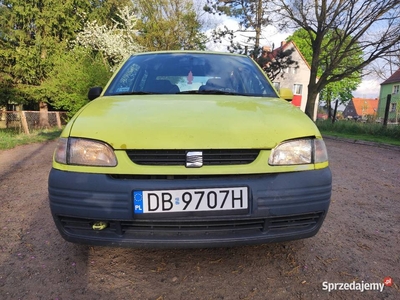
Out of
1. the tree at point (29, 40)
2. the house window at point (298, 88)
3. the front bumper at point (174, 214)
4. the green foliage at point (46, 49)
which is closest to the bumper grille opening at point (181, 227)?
the front bumper at point (174, 214)

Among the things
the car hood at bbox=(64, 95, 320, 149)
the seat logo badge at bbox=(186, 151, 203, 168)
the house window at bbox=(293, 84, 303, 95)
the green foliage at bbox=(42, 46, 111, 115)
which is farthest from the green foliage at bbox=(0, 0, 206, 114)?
the house window at bbox=(293, 84, 303, 95)

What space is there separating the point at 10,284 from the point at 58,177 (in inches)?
28.4

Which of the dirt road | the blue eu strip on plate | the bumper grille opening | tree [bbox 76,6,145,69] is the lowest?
the dirt road

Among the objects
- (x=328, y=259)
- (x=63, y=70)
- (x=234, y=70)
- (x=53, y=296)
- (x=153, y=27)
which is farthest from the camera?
(x=153, y=27)

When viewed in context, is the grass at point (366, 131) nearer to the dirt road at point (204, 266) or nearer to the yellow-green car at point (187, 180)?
the dirt road at point (204, 266)

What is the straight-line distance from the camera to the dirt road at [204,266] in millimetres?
1723

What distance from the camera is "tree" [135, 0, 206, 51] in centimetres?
2386

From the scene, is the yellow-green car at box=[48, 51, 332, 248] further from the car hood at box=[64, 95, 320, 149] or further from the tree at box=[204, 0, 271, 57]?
the tree at box=[204, 0, 271, 57]

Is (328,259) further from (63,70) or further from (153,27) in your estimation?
(153,27)

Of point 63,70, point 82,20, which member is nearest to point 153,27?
point 82,20

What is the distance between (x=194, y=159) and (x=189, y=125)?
214mm

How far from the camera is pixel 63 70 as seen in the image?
52.5 feet

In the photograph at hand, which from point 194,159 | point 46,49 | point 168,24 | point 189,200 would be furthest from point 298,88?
→ point 189,200

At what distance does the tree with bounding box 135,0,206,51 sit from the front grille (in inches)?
929
